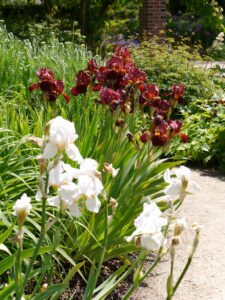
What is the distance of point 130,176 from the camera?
107 inches

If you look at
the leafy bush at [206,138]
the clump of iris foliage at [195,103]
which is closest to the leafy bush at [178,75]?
the clump of iris foliage at [195,103]

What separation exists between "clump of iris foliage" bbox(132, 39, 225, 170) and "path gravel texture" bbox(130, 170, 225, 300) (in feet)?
2.14

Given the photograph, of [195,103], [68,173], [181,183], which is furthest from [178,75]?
[68,173]

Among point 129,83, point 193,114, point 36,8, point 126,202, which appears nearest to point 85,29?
point 36,8

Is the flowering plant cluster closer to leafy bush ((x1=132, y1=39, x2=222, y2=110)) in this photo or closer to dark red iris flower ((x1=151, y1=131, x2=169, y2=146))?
dark red iris flower ((x1=151, y1=131, x2=169, y2=146))

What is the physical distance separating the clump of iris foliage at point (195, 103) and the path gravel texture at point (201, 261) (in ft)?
2.14

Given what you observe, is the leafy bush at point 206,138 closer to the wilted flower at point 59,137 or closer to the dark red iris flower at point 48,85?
the dark red iris flower at point 48,85

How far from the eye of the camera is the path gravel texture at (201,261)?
2320 mm

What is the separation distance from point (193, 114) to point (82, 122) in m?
2.69

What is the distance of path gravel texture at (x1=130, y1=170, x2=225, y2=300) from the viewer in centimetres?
232

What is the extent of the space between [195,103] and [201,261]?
318cm

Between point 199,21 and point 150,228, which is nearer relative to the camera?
point 150,228

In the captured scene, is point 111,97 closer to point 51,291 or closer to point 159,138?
point 159,138

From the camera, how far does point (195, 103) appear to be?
549 centimetres
